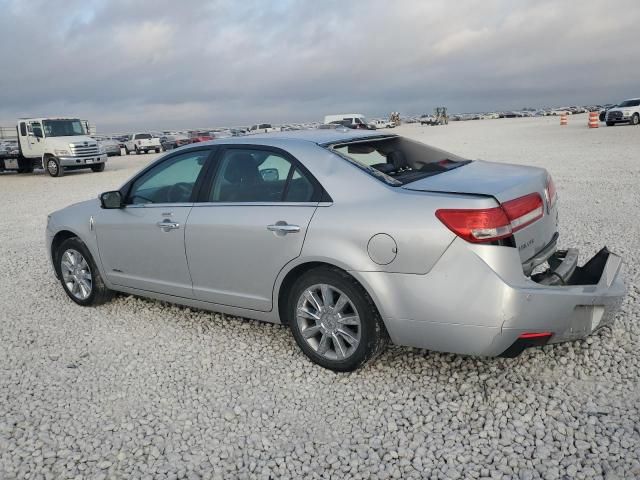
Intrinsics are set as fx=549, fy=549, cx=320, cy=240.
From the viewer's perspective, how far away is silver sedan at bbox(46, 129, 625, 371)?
3004 millimetres

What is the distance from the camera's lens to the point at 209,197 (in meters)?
4.14

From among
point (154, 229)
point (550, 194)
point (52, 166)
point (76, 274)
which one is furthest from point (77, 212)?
point (52, 166)

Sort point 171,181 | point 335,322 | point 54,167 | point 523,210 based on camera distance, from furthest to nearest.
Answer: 1. point 54,167
2. point 171,181
3. point 335,322
4. point 523,210

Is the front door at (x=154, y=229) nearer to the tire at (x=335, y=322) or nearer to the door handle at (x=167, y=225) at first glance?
the door handle at (x=167, y=225)

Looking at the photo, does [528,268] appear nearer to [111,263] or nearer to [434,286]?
[434,286]

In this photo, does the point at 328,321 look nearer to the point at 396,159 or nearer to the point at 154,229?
the point at 396,159

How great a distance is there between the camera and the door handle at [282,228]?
3.52 m

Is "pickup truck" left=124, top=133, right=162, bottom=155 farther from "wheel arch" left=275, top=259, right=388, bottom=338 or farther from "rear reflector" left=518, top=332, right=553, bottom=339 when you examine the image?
"rear reflector" left=518, top=332, right=553, bottom=339

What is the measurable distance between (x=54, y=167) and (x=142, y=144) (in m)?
20.5

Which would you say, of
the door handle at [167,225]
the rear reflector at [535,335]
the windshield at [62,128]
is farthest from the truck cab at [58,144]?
the rear reflector at [535,335]

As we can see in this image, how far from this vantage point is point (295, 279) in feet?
12.0

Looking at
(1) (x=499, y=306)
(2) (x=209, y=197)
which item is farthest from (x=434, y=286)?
(2) (x=209, y=197)

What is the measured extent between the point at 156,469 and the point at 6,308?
3.45 meters

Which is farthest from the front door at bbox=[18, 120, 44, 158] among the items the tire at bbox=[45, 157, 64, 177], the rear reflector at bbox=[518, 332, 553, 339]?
the rear reflector at bbox=[518, 332, 553, 339]
